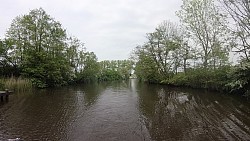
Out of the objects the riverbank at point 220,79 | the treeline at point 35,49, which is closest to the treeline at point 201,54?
the riverbank at point 220,79

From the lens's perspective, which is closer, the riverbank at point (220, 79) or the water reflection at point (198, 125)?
the water reflection at point (198, 125)

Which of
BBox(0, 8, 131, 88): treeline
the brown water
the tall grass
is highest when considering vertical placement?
BBox(0, 8, 131, 88): treeline

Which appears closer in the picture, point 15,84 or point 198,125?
point 198,125

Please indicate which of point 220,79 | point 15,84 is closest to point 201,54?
point 220,79

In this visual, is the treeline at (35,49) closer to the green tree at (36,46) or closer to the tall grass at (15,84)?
the green tree at (36,46)

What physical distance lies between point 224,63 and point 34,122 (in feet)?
67.1

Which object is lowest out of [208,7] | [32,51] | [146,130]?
[146,130]

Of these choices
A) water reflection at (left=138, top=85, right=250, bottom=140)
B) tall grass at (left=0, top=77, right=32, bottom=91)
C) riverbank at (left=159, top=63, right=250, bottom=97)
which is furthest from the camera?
tall grass at (left=0, top=77, right=32, bottom=91)

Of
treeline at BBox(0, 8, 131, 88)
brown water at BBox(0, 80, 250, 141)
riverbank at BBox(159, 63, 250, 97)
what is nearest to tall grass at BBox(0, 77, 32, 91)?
treeline at BBox(0, 8, 131, 88)

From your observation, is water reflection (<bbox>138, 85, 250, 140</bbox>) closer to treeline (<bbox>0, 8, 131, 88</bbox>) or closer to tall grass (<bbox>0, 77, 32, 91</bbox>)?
tall grass (<bbox>0, 77, 32, 91</bbox>)

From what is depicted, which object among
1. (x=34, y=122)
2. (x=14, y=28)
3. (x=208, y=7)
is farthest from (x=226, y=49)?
(x=14, y=28)

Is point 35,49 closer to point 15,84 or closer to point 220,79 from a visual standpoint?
point 15,84

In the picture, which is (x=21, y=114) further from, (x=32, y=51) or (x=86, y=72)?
(x=86, y=72)

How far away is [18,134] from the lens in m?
8.13
